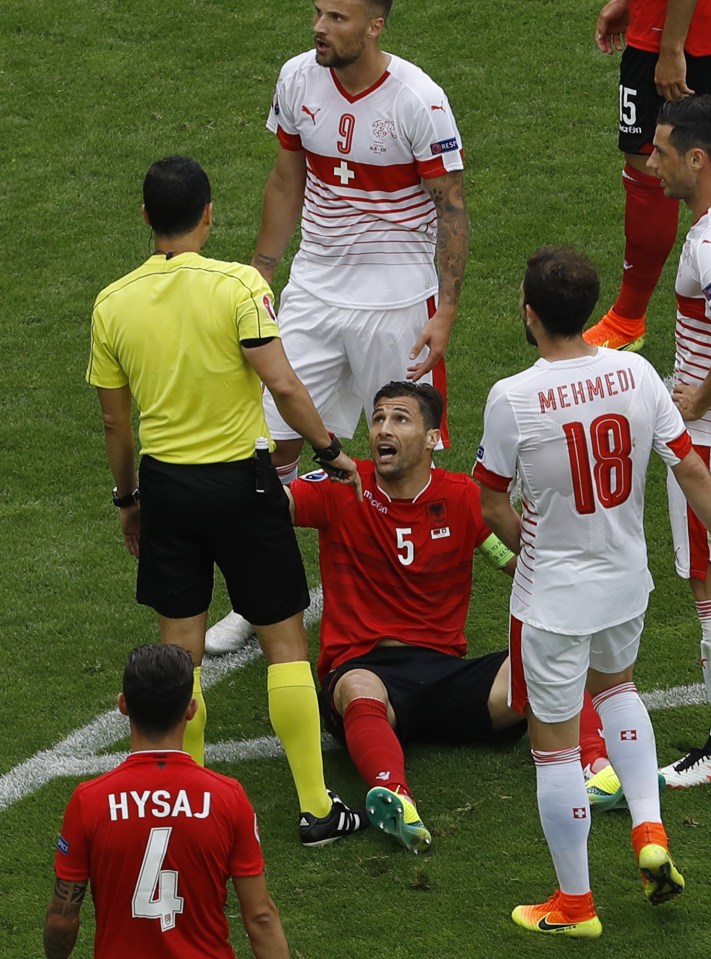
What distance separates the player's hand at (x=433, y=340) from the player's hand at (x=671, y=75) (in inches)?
77.3

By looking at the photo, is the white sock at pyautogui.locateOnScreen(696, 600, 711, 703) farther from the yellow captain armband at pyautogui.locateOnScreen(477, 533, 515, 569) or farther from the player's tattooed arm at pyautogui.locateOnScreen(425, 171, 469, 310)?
the player's tattooed arm at pyautogui.locateOnScreen(425, 171, 469, 310)

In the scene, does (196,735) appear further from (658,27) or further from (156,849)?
(658,27)

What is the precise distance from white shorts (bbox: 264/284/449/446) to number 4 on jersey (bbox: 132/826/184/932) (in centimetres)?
305

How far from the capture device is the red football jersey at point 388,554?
605cm

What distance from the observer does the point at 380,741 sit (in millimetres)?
5578

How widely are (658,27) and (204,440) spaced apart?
3.78 meters

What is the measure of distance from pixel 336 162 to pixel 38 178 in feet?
14.4

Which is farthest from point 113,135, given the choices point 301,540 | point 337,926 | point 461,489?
point 337,926

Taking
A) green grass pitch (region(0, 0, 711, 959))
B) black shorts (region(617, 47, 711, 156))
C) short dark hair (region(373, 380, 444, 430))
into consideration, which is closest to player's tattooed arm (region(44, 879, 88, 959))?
green grass pitch (region(0, 0, 711, 959))

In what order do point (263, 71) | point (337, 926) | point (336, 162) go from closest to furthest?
point (337, 926) → point (336, 162) → point (263, 71)

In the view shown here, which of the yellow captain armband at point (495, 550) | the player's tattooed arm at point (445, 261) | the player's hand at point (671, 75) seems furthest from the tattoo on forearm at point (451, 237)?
the player's hand at point (671, 75)

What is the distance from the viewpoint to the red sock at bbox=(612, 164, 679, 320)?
316 inches

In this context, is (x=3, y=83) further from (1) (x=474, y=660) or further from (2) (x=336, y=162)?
(1) (x=474, y=660)

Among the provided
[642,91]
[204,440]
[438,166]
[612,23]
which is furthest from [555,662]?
[612,23]
